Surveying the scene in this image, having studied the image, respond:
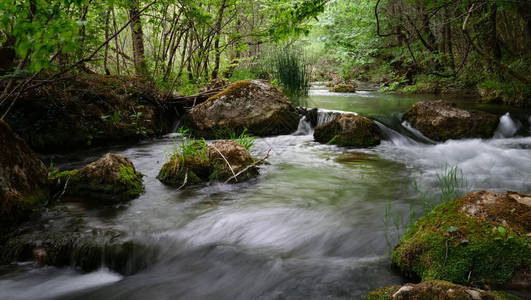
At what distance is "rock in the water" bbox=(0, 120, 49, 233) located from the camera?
3.01m

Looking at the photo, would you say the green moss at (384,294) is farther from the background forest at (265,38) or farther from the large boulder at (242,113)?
the large boulder at (242,113)

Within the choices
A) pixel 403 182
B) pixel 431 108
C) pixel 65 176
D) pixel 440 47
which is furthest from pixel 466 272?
pixel 440 47

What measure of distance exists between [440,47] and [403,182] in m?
7.74

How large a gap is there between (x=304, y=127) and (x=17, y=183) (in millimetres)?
5977

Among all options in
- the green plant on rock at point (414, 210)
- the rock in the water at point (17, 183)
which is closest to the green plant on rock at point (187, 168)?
the rock in the water at point (17, 183)

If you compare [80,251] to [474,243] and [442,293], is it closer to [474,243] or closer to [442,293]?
[442,293]

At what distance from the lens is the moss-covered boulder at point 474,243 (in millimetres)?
1790

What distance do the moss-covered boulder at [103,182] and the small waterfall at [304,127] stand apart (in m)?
4.66

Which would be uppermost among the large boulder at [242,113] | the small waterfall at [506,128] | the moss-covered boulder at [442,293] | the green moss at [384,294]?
the large boulder at [242,113]

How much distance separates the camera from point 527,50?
716cm

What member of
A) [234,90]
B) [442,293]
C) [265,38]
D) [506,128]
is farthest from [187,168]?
[506,128]

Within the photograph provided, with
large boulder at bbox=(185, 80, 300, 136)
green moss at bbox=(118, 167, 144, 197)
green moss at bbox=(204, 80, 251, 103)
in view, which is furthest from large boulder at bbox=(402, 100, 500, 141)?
green moss at bbox=(118, 167, 144, 197)

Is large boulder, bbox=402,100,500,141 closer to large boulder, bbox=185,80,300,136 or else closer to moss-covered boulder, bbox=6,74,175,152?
large boulder, bbox=185,80,300,136

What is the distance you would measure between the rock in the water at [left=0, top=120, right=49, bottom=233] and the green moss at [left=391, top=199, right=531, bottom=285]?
341cm
